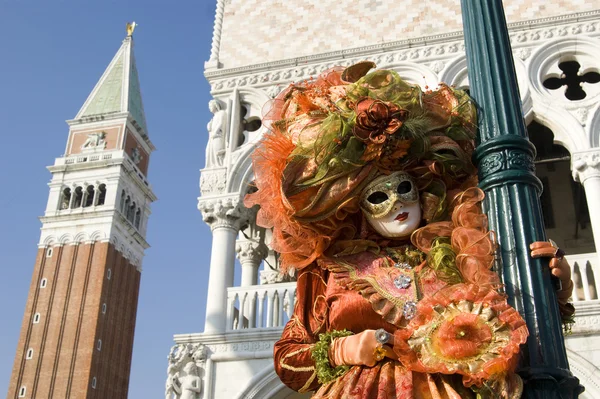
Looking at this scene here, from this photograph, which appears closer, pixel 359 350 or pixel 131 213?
pixel 359 350

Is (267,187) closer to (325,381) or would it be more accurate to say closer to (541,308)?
(325,381)

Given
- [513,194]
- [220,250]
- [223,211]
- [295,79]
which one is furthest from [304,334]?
[295,79]

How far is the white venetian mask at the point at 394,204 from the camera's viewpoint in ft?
8.31

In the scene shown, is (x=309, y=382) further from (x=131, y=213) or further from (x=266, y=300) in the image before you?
(x=131, y=213)

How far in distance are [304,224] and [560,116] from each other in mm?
6226

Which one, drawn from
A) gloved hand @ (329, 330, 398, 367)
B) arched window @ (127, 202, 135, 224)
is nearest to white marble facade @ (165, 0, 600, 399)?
gloved hand @ (329, 330, 398, 367)

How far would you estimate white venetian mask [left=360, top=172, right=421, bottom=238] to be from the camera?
2.53m

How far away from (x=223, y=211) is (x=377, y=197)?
19.9ft

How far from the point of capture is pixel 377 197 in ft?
8.50

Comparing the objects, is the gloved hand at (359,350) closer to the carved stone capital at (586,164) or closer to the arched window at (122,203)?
the carved stone capital at (586,164)

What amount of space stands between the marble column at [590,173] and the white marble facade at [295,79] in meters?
0.01

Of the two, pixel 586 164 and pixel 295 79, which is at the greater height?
pixel 295 79

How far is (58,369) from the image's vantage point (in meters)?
33.0

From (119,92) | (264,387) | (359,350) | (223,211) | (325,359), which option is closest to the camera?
(359,350)
